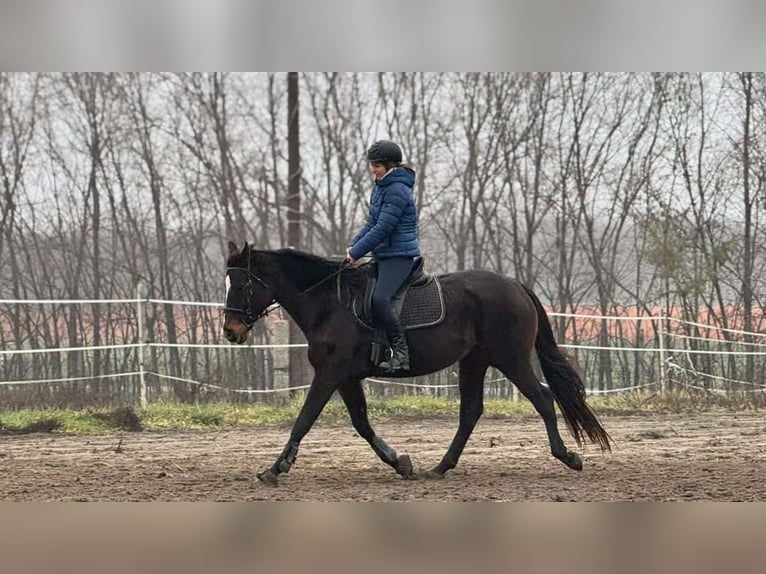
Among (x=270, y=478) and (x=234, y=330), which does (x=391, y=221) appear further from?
(x=270, y=478)

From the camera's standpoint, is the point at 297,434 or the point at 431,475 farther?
the point at 431,475

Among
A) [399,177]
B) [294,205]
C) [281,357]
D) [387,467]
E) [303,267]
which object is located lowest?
[387,467]

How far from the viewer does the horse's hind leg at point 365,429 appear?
597 centimetres

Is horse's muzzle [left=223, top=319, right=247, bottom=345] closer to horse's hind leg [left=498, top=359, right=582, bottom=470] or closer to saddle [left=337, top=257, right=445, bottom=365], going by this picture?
saddle [left=337, top=257, right=445, bottom=365]

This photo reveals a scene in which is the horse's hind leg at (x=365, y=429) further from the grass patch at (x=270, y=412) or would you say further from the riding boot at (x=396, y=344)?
the grass patch at (x=270, y=412)

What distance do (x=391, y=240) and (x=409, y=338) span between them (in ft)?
1.87

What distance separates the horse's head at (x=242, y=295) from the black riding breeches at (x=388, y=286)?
2.09ft

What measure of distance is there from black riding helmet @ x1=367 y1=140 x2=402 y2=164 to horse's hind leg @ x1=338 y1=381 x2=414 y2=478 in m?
1.28

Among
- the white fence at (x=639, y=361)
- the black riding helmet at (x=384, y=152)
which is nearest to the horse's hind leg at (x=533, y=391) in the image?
the black riding helmet at (x=384, y=152)

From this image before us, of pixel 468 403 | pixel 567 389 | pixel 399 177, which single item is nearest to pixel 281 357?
pixel 468 403

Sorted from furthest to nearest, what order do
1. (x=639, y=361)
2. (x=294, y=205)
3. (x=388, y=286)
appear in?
(x=294, y=205) → (x=639, y=361) → (x=388, y=286)

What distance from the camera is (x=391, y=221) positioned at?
5.70 meters
